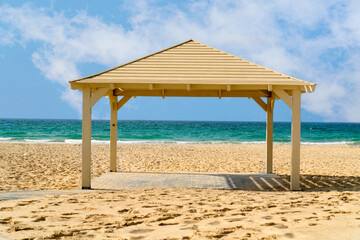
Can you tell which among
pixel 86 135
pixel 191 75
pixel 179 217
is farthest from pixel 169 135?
pixel 179 217

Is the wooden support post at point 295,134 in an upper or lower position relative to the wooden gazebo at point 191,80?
lower

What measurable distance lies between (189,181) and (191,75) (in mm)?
2488

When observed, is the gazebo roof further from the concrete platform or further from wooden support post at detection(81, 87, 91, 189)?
the concrete platform

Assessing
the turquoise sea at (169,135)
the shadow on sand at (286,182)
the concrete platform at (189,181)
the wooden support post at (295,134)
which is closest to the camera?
the wooden support post at (295,134)

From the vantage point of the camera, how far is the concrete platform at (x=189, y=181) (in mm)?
7203

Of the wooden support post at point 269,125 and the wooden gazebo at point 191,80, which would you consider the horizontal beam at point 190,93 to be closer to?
the wooden support post at point 269,125

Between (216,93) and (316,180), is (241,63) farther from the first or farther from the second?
(316,180)

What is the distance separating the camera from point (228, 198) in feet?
17.5

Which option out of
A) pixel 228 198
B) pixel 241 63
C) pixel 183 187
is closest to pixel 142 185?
pixel 183 187

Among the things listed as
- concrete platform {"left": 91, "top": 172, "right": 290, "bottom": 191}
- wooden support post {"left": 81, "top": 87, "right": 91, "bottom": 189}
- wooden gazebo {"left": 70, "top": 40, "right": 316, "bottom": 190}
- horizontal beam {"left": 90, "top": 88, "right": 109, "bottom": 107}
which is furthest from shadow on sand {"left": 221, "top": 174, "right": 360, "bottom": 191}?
horizontal beam {"left": 90, "top": 88, "right": 109, "bottom": 107}

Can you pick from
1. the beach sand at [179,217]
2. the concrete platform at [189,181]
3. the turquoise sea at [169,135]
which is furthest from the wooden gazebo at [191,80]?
the turquoise sea at [169,135]

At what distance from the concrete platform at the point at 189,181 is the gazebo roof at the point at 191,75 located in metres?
2.11

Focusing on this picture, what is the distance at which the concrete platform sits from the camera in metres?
7.20

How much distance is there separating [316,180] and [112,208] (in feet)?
19.8
